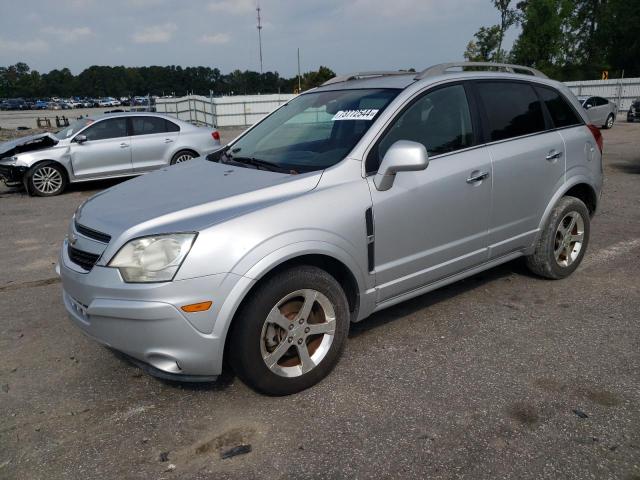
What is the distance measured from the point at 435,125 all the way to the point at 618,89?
33666 mm

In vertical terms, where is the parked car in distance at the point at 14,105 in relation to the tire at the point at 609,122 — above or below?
above

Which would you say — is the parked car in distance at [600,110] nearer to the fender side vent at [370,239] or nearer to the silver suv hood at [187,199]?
the fender side vent at [370,239]

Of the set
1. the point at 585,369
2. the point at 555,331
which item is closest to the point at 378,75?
the point at 555,331

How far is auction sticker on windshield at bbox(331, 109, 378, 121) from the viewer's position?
138 inches

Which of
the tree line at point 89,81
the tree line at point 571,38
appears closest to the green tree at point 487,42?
the tree line at point 571,38

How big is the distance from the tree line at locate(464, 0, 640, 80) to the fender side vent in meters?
61.1

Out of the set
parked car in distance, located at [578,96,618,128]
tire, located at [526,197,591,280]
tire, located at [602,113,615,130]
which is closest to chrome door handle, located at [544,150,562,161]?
tire, located at [526,197,591,280]

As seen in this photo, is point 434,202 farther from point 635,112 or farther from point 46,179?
point 635,112

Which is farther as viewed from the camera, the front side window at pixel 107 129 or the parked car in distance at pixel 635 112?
the parked car in distance at pixel 635 112

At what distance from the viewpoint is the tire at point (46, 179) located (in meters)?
9.96

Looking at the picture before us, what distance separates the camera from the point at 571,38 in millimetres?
66625

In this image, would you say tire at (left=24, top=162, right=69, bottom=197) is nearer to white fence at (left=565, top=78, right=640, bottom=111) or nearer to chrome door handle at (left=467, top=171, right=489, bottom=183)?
chrome door handle at (left=467, top=171, right=489, bottom=183)

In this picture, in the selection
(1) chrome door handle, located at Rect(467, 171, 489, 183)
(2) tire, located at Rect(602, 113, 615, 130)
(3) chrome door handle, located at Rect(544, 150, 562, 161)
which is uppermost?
(3) chrome door handle, located at Rect(544, 150, 562, 161)

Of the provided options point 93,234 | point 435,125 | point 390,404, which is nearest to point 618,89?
point 435,125
